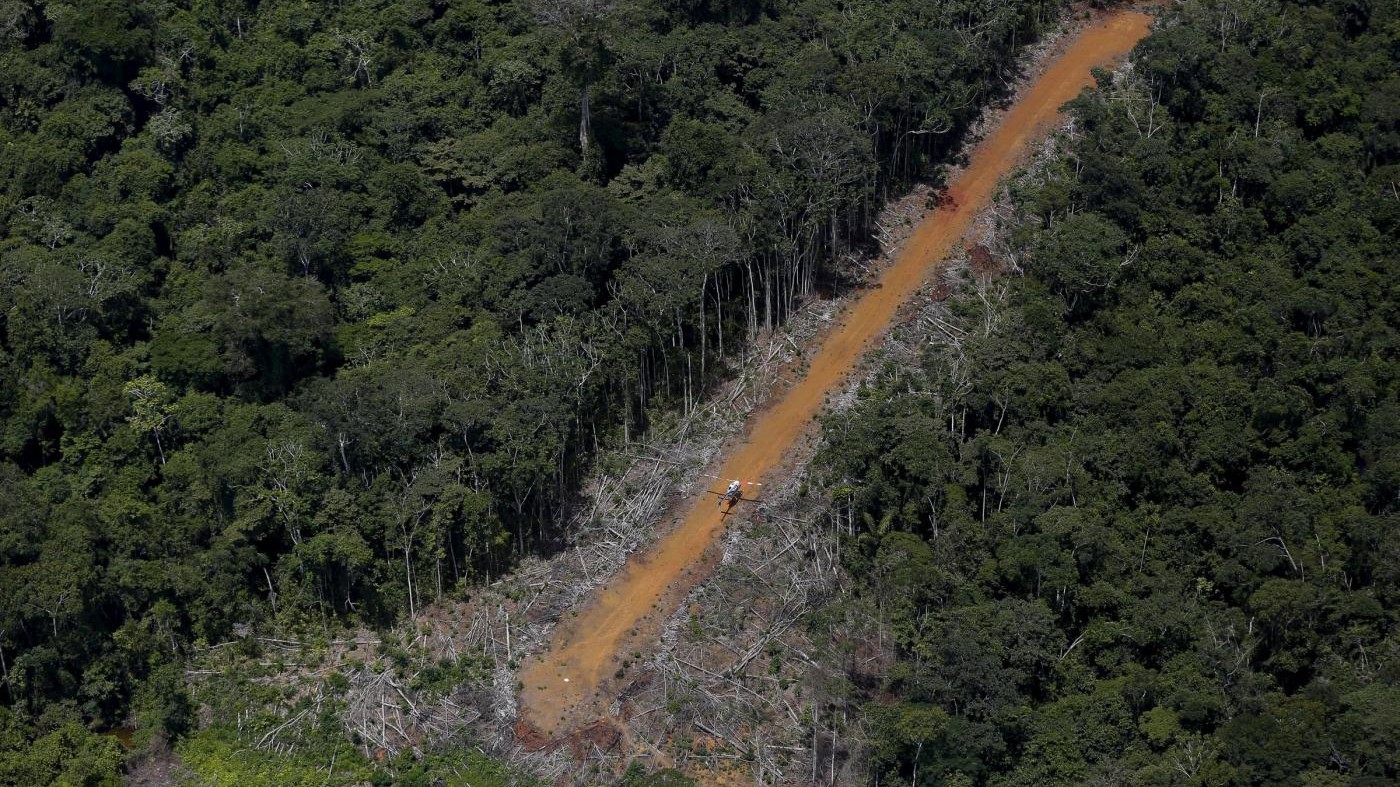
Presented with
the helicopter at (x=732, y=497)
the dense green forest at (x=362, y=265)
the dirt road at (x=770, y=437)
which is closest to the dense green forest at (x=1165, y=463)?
the dirt road at (x=770, y=437)

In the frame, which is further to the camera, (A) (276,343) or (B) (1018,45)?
(B) (1018,45)

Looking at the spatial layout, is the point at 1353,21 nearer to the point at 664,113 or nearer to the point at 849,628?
the point at 664,113

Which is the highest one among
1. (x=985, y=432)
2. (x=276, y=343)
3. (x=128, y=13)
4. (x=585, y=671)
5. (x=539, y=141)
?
(x=128, y=13)

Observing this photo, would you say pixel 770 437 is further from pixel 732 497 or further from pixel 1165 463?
pixel 1165 463

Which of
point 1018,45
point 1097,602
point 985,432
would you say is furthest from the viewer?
point 1018,45

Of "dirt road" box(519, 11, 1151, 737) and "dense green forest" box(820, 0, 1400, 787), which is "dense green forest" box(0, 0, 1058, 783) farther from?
"dense green forest" box(820, 0, 1400, 787)

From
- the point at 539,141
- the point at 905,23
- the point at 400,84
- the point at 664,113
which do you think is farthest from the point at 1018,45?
the point at 400,84
